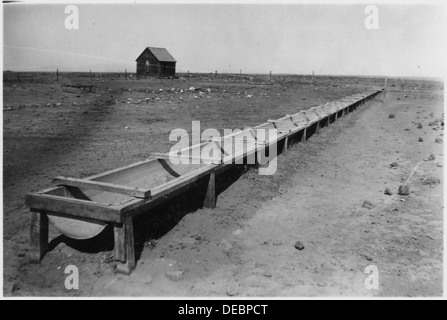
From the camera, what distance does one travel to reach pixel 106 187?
350 centimetres

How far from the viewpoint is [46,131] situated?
930cm

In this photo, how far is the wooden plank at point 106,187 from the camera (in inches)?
133

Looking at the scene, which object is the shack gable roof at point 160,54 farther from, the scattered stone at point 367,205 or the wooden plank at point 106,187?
the wooden plank at point 106,187

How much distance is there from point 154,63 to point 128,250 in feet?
132

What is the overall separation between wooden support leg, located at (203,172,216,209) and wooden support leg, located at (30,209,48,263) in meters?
1.92

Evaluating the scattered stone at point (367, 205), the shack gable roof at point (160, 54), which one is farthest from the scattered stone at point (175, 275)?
the shack gable roof at point (160, 54)

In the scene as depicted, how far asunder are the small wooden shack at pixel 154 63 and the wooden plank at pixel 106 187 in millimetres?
38690

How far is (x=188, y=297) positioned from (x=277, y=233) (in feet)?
5.08

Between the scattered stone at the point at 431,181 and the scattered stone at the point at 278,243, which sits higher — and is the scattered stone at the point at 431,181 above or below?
above

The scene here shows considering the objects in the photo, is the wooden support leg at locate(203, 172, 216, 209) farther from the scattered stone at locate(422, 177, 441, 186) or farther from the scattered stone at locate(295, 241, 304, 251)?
the scattered stone at locate(422, 177, 441, 186)

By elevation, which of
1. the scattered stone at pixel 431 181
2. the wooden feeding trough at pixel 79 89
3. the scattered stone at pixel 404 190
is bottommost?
the scattered stone at pixel 404 190

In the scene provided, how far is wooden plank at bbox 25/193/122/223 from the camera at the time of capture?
10.3 ft
